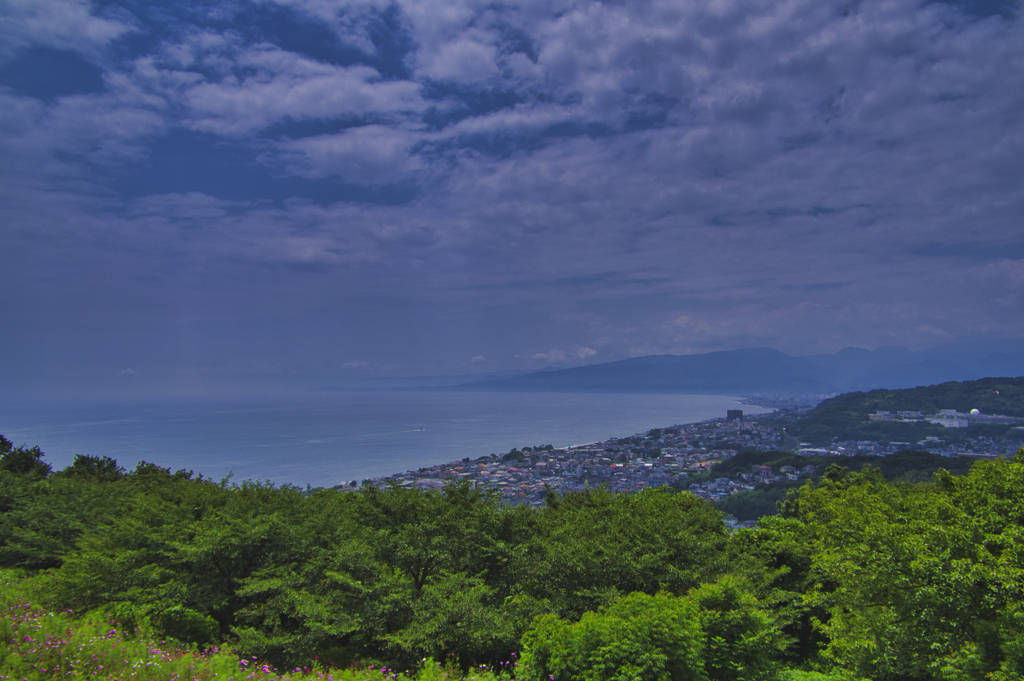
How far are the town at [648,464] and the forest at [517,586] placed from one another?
14.9 m

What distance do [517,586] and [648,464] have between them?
4717 centimetres

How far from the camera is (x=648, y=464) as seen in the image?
54.8 meters

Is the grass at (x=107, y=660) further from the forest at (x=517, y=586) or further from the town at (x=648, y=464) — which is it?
the town at (x=648, y=464)

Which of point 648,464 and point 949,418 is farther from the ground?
point 648,464

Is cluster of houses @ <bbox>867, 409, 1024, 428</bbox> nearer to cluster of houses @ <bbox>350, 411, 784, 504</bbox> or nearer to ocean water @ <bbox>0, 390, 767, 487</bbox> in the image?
cluster of houses @ <bbox>350, 411, 784, 504</bbox>

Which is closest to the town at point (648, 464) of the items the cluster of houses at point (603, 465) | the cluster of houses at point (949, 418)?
the cluster of houses at point (603, 465)

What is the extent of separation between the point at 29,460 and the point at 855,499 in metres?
35.6

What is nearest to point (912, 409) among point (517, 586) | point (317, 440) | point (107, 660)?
point (317, 440)

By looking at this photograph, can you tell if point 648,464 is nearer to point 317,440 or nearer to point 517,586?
point 517,586

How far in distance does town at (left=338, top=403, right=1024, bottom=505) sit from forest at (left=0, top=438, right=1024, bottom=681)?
48.9 ft

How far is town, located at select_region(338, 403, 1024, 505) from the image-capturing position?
41.0m

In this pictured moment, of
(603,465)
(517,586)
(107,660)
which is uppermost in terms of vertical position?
(107,660)

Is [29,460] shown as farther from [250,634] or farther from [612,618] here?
[612,618]

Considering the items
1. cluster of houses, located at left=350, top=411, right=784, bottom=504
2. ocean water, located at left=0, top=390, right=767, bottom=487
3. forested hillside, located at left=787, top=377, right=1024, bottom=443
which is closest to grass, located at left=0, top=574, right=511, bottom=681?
cluster of houses, located at left=350, top=411, right=784, bottom=504
